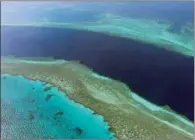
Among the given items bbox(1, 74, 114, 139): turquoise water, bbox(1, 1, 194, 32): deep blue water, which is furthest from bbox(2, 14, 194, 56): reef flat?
bbox(1, 74, 114, 139): turquoise water

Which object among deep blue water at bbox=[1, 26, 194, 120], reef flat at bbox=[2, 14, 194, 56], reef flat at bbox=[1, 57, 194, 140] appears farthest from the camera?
reef flat at bbox=[2, 14, 194, 56]

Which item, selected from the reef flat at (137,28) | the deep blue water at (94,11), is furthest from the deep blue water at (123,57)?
the deep blue water at (94,11)

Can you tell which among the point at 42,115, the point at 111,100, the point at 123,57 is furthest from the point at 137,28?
the point at 42,115

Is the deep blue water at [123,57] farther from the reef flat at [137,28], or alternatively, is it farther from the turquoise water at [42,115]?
the turquoise water at [42,115]

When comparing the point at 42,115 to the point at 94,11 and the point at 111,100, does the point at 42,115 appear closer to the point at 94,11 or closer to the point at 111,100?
the point at 111,100

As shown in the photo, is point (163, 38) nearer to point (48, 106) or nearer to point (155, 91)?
point (155, 91)

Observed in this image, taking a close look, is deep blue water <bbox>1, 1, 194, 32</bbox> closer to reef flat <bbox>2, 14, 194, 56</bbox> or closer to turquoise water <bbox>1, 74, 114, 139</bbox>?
reef flat <bbox>2, 14, 194, 56</bbox>
